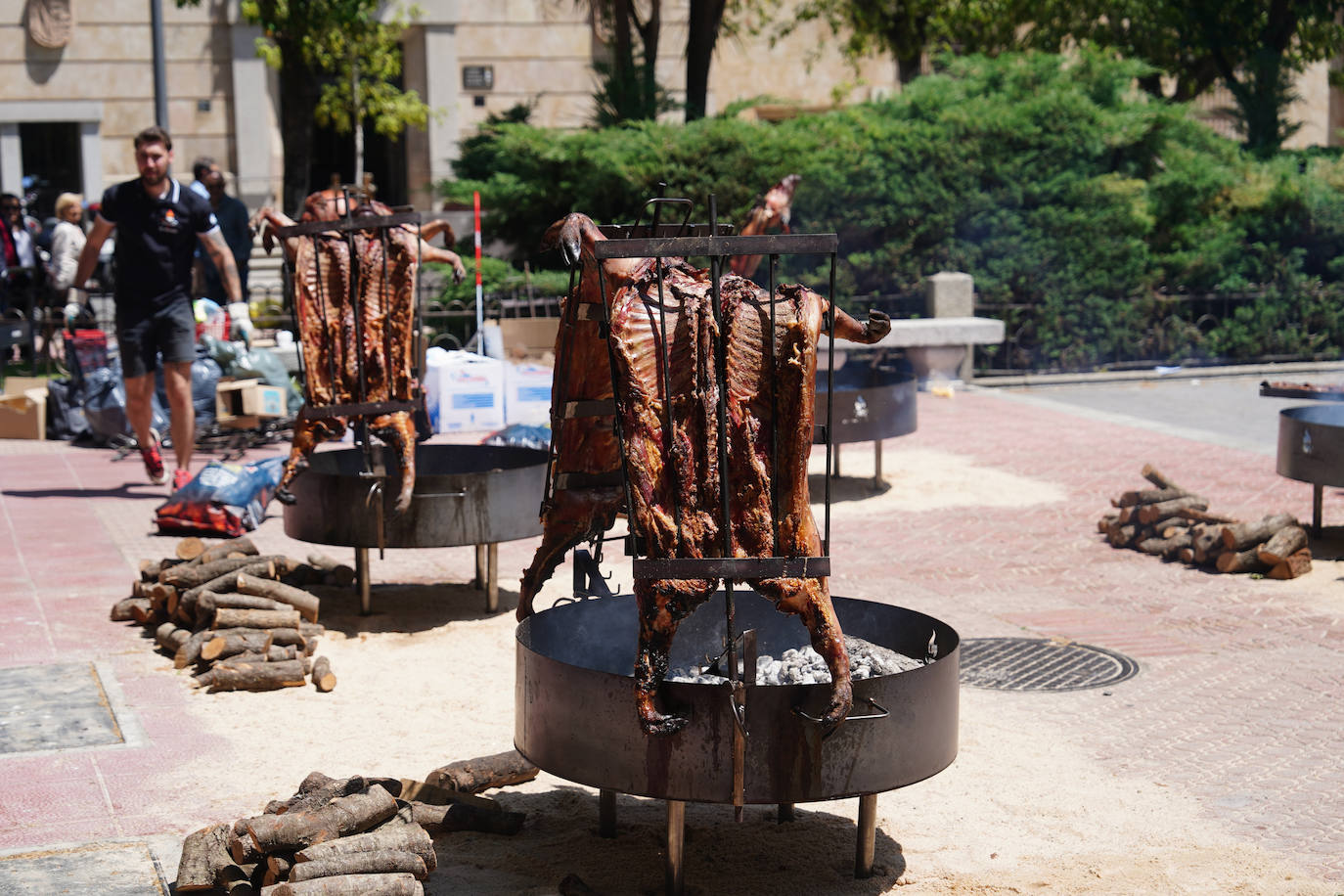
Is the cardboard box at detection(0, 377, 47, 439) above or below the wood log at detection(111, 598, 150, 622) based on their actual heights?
above

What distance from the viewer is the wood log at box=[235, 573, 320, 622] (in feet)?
23.2

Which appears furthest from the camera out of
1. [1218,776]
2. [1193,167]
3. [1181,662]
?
[1193,167]

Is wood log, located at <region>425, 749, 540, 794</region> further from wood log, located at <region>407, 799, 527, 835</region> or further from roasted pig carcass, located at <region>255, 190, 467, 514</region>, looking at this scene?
roasted pig carcass, located at <region>255, 190, 467, 514</region>

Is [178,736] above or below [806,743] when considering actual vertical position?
below

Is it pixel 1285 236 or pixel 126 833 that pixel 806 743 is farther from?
pixel 1285 236

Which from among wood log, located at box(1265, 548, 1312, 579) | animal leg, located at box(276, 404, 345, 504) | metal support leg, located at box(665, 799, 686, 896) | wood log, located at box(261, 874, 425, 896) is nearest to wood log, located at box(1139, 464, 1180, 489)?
wood log, located at box(1265, 548, 1312, 579)

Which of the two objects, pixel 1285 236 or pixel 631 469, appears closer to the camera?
pixel 631 469

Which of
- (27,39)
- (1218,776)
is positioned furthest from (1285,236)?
(27,39)

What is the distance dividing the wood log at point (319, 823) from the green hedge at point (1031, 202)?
13.0m

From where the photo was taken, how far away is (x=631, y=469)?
4066 mm

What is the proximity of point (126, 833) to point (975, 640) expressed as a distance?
13.3ft

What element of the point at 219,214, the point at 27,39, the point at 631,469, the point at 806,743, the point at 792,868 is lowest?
the point at 792,868

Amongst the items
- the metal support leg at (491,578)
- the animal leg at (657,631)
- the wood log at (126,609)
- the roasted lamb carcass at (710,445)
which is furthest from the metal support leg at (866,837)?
the wood log at (126,609)

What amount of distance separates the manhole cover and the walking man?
18.0 feet
